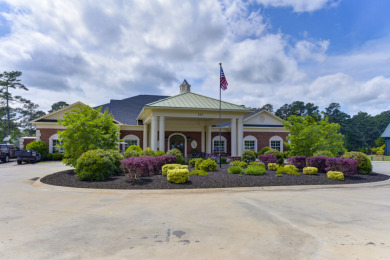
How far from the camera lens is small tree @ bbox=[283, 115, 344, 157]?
663 inches

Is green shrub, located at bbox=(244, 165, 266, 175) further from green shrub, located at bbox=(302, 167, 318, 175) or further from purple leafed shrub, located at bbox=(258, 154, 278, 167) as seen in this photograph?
purple leafed shrub, located at bbox=(258, 154, 278, 167)

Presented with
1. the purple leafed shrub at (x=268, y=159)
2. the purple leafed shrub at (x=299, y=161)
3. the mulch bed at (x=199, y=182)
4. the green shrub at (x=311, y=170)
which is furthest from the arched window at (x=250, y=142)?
the mulch bed at (x=199, y=182)

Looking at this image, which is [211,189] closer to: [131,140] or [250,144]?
[131,140]

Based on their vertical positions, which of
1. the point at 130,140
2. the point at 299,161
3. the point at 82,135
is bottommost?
the point at 299,161

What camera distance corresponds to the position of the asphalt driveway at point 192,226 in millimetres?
4098

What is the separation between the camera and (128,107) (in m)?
30.5

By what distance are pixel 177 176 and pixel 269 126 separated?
903 inches

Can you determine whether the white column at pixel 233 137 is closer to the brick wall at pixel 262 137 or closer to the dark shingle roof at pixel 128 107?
the brick wall at pixel 262 137

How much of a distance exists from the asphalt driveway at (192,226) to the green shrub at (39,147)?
17.8m

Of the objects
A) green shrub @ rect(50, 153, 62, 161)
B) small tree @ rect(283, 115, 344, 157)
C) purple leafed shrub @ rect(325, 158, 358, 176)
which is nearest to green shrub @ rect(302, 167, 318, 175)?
purple leafed shrub @ rect(325, 158, 358, 176)

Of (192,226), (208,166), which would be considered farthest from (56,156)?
(192,226)

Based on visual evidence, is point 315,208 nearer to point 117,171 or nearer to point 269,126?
point 117,171

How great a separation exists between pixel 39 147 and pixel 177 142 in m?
14.1

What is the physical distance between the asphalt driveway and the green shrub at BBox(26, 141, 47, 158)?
1776 cm
